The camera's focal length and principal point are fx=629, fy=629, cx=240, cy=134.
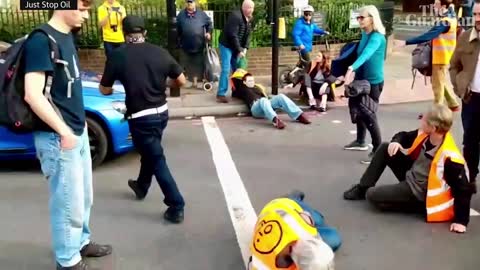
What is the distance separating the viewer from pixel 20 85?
3.55m

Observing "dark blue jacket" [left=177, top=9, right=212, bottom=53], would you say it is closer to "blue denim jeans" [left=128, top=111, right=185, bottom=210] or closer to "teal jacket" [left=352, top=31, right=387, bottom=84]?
"teal jacket" [left=352, top=31, right=387, bottom=84]

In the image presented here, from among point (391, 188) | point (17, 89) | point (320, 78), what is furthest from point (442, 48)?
point (17, 89)

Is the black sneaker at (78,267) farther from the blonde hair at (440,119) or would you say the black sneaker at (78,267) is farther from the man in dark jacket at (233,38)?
the man in dark jacket at (233,38)

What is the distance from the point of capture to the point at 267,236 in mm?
3609

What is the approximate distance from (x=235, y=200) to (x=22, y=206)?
188 centimetres

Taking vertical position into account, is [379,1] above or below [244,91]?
above

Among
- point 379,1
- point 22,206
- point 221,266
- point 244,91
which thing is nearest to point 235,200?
point 221,266

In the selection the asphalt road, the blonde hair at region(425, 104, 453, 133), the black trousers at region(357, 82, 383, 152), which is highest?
the blonde hair at region(425, 104, 453, 133)

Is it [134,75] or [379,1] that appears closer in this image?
[134,75]

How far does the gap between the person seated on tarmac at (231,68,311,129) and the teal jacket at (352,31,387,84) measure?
178 centimetres

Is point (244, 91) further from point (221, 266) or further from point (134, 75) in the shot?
point (221, 266)

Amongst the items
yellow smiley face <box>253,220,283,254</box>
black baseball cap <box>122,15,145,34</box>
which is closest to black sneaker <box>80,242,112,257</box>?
yellow smiley face <box>253,220,283,254</box>

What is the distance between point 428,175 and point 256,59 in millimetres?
7693

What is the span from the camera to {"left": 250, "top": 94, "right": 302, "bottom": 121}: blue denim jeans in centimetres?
865
